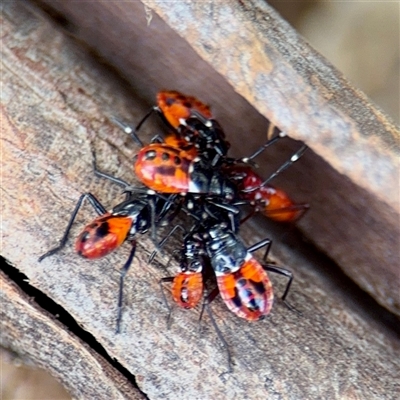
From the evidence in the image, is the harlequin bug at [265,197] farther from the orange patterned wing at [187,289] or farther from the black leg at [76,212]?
the black leg at [76,212]

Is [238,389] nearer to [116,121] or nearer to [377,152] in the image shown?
[377,152]

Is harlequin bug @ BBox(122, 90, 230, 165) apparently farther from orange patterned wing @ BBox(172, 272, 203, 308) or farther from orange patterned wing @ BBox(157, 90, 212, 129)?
orange patterned wing @ BBox(172, 272, 203, 308)

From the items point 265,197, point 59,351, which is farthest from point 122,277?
point 265,197

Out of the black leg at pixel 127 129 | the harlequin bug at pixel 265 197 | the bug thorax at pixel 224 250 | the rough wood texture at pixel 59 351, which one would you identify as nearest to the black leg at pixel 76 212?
the rough wood texture at pixel 59 351

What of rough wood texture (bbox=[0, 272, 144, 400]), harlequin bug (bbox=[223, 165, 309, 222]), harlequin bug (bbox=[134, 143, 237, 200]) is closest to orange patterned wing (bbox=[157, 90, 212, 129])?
harlequin bug (bbox=[134, 143, 237, 200])

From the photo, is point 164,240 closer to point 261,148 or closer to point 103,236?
point 103,236

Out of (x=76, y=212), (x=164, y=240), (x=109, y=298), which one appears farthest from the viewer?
(x=164, y=240)
